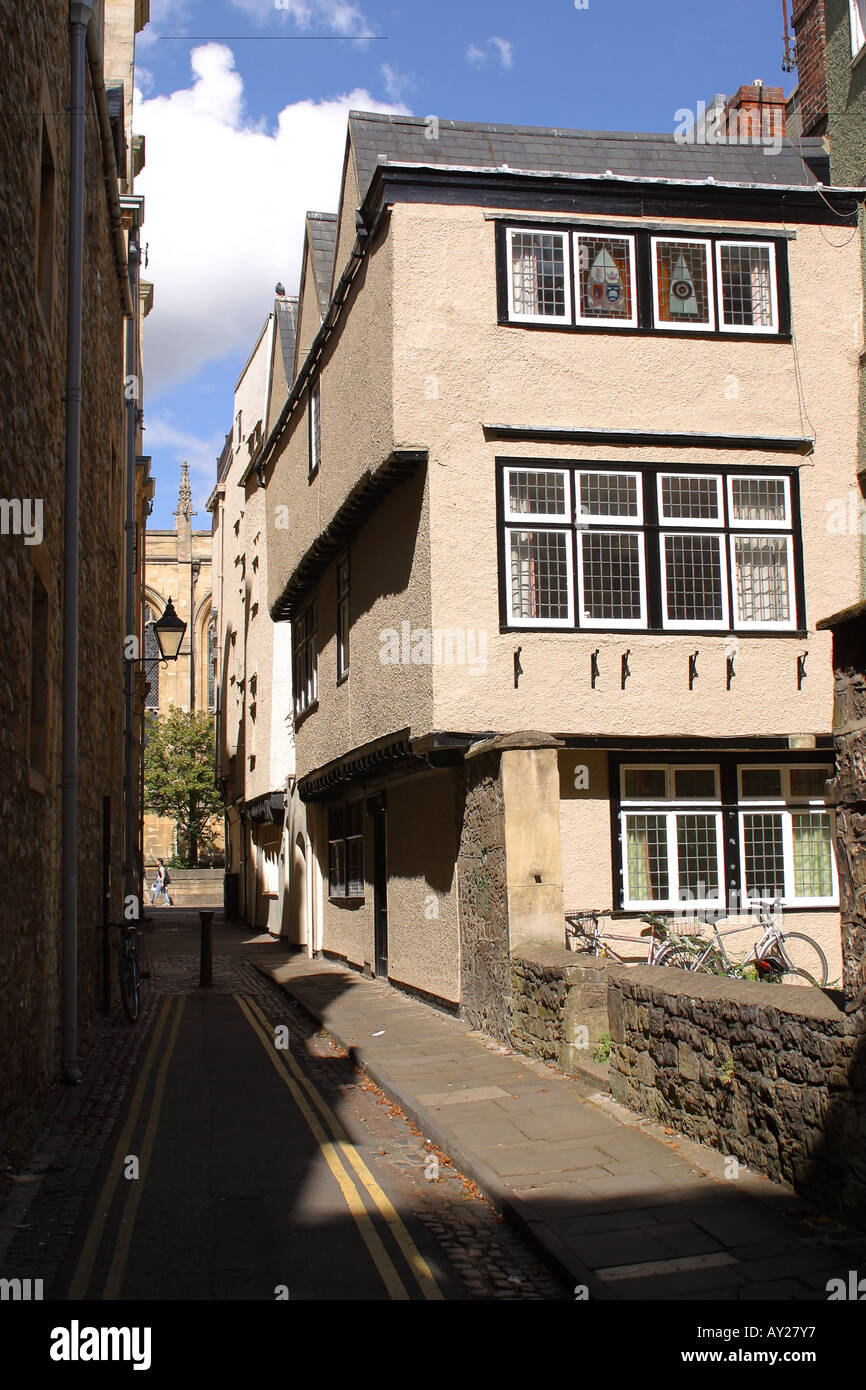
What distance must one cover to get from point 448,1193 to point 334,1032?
230 inches

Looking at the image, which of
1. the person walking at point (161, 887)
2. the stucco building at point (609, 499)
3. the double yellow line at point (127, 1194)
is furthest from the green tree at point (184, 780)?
the double yellow line at point (127, 1194)

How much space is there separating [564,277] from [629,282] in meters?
0.76

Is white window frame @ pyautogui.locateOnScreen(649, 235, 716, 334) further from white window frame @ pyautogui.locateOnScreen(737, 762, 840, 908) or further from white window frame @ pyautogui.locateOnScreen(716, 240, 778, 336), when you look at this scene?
white window frame @ pyautogui.locateOnScreen(737, 762, 840, 908)

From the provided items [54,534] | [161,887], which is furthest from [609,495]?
[161,887]

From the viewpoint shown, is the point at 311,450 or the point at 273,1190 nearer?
the point at 273,1190

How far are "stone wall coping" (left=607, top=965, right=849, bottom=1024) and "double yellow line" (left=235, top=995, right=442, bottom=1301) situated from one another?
2.17m

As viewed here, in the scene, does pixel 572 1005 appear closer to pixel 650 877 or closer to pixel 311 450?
pixel 650 877

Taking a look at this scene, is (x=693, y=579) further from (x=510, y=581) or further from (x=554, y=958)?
(x=554, y=958)

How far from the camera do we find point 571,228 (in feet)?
44.4

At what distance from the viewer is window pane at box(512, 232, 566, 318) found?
13344 mm

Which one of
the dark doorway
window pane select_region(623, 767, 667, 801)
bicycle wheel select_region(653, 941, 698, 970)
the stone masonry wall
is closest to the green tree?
the dark doorway

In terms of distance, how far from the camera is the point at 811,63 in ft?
57.4
